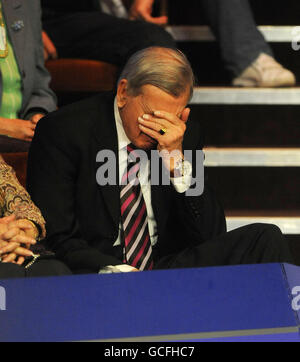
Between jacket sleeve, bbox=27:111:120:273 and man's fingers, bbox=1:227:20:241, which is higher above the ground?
jacket sleeve, bbox=27:111:120:273

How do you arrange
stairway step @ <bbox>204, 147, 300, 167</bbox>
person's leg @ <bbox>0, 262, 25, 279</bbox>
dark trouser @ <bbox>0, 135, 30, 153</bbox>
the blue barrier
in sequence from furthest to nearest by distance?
stairway step @ <bbox>204, 147, 300, 167</bbox>
dark trouser @ <bbox>0, 135, 30, 153</bbox>
person's leg @ <bbox>0, 262, 25, 279</bbox>
the blue barrier

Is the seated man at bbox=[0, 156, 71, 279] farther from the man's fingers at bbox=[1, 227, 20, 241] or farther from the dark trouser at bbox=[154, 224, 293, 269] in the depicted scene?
the dark trouser at bbox=[154, 224, 293, 269]

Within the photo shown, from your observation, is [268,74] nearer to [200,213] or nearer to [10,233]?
[200,213]

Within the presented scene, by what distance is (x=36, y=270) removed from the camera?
1848 millimetres

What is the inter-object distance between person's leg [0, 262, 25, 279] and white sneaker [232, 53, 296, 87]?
5.35 feet

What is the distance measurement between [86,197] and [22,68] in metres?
0.83

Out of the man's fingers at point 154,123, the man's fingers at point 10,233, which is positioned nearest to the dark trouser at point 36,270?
the man's fingers at point 10,233

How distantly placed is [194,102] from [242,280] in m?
1.74

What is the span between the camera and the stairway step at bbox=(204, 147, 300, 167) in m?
3.02

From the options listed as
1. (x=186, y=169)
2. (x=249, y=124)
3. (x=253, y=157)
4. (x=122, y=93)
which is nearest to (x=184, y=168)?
(x=186, y=169)

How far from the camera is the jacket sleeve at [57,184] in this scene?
2.14 metres

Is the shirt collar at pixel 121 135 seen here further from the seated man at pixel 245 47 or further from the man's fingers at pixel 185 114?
the seated man at pixel 245 47

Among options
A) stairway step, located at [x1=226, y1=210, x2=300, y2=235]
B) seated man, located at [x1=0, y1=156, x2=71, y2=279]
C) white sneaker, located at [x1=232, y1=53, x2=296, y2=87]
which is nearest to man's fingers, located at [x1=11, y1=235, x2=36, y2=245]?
seated man, located at [x1=0, y1=156, x2=71, y2=279]

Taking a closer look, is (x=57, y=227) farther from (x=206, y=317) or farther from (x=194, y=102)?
(x=194, y=102)
